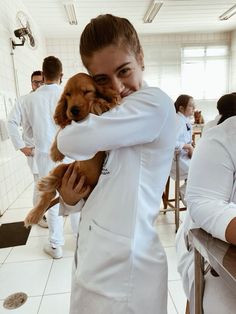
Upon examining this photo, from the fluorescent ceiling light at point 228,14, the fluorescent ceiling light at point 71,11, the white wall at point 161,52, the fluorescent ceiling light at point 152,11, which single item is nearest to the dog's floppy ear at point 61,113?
the fluorescent ceiling light at point 71,11

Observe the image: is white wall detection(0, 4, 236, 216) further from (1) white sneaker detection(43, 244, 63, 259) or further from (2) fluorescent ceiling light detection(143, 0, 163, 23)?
(2) fluorescent ceiling light detection(143, 0, 163, 23)

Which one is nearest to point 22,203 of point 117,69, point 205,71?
point 117,69

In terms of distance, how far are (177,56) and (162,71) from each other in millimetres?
541

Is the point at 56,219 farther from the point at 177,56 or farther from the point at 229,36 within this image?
the point at 229,36

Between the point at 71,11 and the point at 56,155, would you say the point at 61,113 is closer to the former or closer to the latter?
the point at 56,155

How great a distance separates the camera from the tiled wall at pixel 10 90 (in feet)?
10.9

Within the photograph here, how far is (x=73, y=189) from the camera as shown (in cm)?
86

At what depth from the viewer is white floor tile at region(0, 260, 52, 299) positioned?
1.85 metres

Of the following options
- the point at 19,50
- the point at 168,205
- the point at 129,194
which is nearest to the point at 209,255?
the point at 129,194

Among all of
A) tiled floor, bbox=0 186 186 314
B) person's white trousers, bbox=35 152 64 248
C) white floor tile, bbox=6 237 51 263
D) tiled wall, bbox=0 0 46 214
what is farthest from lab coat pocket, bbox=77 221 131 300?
tiled wall, bbox=0 0 46 214

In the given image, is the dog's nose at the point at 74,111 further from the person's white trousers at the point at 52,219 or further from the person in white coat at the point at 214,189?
the person's white trousers at the point at 52,219

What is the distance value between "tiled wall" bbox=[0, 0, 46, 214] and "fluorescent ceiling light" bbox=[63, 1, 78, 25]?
735 mm

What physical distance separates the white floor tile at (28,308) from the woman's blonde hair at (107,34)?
1.60 meters

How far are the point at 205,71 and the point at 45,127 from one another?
592 centimetres
